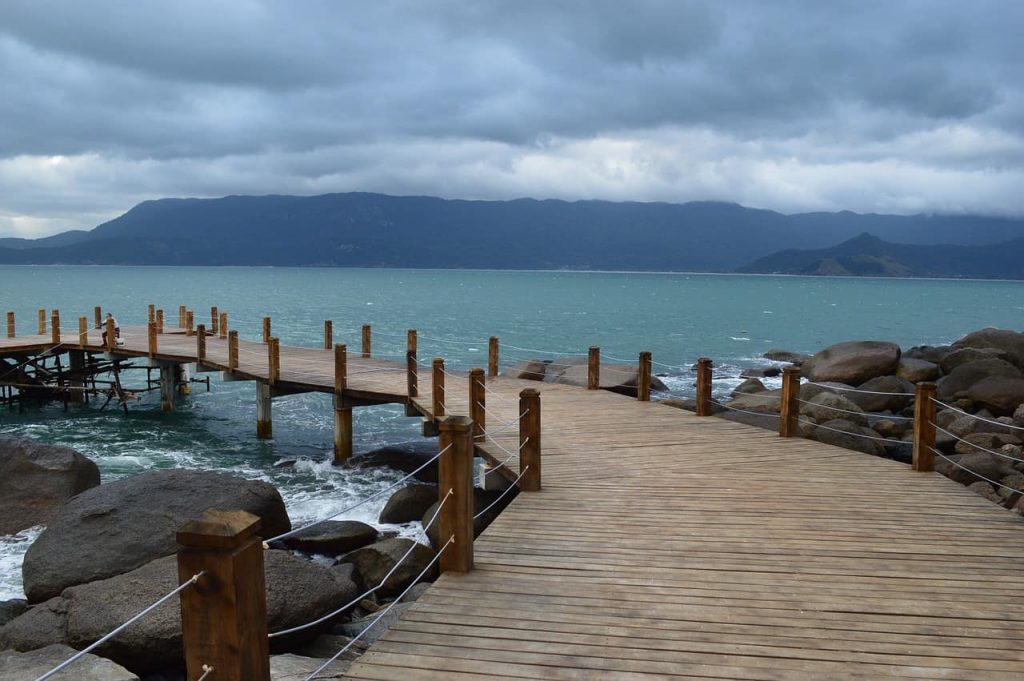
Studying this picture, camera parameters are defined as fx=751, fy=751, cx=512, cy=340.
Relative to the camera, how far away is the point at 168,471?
11773 mm

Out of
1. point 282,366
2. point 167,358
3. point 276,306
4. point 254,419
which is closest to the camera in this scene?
point 282,366

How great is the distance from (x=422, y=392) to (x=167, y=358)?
1132cm

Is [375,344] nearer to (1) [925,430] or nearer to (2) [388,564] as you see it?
(2) [388,564]

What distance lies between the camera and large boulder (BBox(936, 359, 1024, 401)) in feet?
74.5

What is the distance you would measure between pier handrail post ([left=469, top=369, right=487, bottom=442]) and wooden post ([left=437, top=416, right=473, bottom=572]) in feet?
17.2

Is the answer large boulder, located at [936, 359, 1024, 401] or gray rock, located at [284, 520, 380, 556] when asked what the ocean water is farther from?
large boulder, located at [936, 359, 1024, 401]

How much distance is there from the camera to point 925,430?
10.1 meters

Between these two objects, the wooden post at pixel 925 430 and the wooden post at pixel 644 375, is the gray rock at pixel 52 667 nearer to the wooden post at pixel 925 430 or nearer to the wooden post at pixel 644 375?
the wooden post at pixel 925 430

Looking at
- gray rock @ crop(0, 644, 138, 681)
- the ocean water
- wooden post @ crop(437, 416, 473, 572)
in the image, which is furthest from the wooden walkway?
the ocean water

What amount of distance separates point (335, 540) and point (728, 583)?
25.4ft

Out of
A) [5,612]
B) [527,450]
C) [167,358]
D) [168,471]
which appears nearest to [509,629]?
[527,450]

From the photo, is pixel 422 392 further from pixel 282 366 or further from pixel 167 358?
pixel 167 358

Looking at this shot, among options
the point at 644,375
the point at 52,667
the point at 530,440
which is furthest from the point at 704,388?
the point at 52,667

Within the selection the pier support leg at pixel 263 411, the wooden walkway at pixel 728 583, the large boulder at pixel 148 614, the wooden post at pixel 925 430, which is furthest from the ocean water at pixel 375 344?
the wooden post at pixel 925 430
